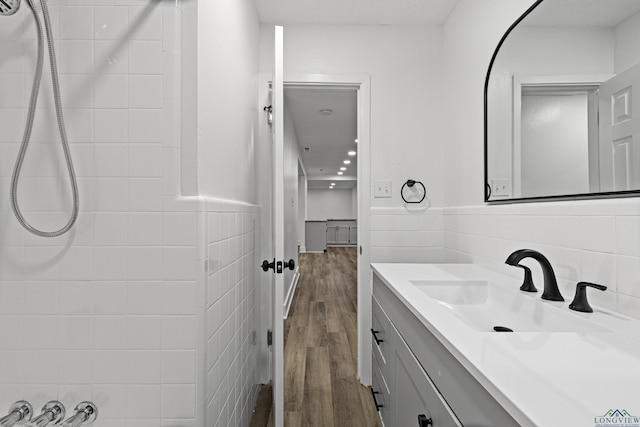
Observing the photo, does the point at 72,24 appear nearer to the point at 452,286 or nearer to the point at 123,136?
the point at 123,136

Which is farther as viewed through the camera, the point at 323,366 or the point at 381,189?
the point at 323,366

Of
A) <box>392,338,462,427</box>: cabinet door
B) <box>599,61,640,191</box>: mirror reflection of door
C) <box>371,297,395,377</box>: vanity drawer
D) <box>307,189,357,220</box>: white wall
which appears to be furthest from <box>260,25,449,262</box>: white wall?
<box>307,189,357,220</box>: white wall

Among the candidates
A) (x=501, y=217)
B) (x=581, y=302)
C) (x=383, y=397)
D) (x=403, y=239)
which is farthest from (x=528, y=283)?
(x=403, y=239)

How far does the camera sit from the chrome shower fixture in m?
0.94

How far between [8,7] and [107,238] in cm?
72

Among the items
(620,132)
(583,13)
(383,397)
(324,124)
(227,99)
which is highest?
(324,124)

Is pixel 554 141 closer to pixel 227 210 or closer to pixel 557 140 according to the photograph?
pixel 557 140

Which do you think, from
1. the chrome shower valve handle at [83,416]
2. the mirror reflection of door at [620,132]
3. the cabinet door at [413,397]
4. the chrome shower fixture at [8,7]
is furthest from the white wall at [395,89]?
the chrome shower valve handle at [83,416]

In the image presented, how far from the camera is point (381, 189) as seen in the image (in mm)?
2209

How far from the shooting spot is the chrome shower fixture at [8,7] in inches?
37.1

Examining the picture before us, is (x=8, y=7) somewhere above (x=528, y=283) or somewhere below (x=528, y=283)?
above

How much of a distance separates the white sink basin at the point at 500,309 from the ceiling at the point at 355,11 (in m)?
1.69

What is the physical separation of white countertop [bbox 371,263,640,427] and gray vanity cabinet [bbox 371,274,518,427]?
0.15 ft

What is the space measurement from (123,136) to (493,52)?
1.68 m
